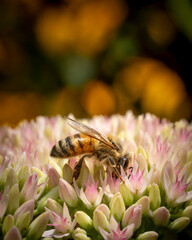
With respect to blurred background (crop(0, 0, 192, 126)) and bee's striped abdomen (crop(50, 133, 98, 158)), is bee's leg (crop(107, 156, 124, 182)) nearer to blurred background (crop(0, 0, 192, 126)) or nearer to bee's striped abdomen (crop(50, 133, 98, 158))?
bee's striped abdomen (crop(50, 133, 98, 158))

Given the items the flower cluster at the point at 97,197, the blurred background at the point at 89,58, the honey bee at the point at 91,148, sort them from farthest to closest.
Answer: the blurred background at the point at 89,58, the honey bee at the point at 91,148, the flower cluster at the point at 97,197

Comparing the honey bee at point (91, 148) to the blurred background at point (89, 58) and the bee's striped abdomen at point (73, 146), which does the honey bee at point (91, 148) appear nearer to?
the bee's striped abdomen at point (73, 146)

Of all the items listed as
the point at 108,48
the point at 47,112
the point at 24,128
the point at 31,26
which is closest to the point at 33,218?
the point at 24,128

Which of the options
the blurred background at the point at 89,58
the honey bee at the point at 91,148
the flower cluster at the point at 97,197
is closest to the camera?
the flower cluster at the point at 97,197

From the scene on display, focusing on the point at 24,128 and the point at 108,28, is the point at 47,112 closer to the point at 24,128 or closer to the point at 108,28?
the point at 108,28

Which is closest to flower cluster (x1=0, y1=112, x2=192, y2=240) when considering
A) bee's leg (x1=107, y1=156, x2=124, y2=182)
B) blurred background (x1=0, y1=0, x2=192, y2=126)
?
bee's leg (x1=107, y1=156, x2=124, y2=182)

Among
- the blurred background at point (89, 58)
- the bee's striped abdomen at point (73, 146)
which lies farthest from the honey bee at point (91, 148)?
the blurred background at point (89, 58)
